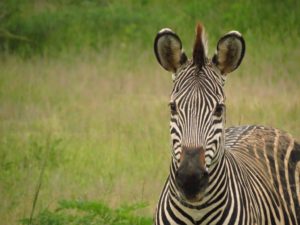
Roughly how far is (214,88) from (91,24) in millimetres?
11396

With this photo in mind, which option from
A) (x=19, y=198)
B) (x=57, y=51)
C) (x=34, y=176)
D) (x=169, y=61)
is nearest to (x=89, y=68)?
(x=57, y=51)

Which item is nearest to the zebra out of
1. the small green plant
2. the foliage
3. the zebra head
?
the zebra head

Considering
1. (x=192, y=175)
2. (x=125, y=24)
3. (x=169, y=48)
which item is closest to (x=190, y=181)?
(x=192, y=175)

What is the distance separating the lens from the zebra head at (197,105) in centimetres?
480

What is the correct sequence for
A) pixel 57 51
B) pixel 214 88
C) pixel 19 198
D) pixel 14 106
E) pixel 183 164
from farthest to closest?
pixel 57 51 → pixel 14 106 → pixel 19 198 → pixel 214 88 → pixel 183 164

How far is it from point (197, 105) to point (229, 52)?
17.1 inches

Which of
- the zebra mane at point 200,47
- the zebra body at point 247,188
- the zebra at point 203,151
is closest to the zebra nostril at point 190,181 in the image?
the zebra at point 203,151

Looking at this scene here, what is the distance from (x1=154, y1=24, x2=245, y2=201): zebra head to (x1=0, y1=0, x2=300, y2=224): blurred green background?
3.12m

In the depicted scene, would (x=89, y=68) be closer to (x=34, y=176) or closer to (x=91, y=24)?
(x=91, y=24)

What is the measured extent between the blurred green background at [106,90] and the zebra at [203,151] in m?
2.82

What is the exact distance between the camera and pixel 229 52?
208 inches

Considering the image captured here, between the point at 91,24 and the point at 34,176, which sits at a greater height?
the point at 91,24

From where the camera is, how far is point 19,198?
844 cm

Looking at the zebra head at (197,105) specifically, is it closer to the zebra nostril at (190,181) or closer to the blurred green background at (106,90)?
the zebra nostril at (190,181)
